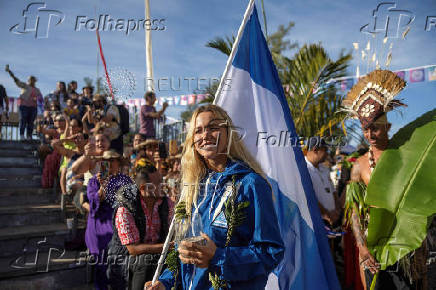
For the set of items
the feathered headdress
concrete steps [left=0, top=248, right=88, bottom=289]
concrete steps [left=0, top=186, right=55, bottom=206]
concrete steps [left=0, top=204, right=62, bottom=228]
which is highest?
the feathered headdress

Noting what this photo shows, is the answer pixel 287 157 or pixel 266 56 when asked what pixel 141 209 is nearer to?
pixel 287 157

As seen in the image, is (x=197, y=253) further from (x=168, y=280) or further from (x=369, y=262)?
(x=369, y=262)

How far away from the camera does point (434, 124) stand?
1.98 metres

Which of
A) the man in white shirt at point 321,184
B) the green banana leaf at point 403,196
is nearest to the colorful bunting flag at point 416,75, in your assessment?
the man in white shirt at point 321,184

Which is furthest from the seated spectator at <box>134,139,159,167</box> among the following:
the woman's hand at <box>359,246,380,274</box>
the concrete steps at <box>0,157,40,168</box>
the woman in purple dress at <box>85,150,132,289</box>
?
the woman's hand at <box>359,246,380,274</box>

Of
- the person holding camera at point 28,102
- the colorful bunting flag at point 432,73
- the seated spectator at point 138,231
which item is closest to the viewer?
the seated spectator at point 138,231

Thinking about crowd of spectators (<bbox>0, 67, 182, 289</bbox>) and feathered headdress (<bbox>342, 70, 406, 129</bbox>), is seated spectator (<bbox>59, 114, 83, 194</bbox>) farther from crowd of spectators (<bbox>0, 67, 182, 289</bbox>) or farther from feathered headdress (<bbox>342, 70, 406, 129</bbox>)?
feathered headdress (<bbox>342, 70, 406, 129</bbox>)

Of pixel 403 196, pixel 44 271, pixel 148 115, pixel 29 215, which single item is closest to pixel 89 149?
pixel 44 271

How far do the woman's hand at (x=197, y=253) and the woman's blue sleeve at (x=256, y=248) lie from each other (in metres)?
0.03

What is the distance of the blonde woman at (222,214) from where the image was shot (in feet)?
4.74

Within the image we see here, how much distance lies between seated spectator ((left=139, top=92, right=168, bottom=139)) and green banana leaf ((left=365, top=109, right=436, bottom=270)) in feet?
17.4

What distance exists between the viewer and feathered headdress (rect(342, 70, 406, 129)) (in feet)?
8.09

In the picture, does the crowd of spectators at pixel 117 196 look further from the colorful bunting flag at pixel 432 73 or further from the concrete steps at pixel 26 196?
the colorful bunting flag at pixel 432 73

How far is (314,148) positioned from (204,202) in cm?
338
